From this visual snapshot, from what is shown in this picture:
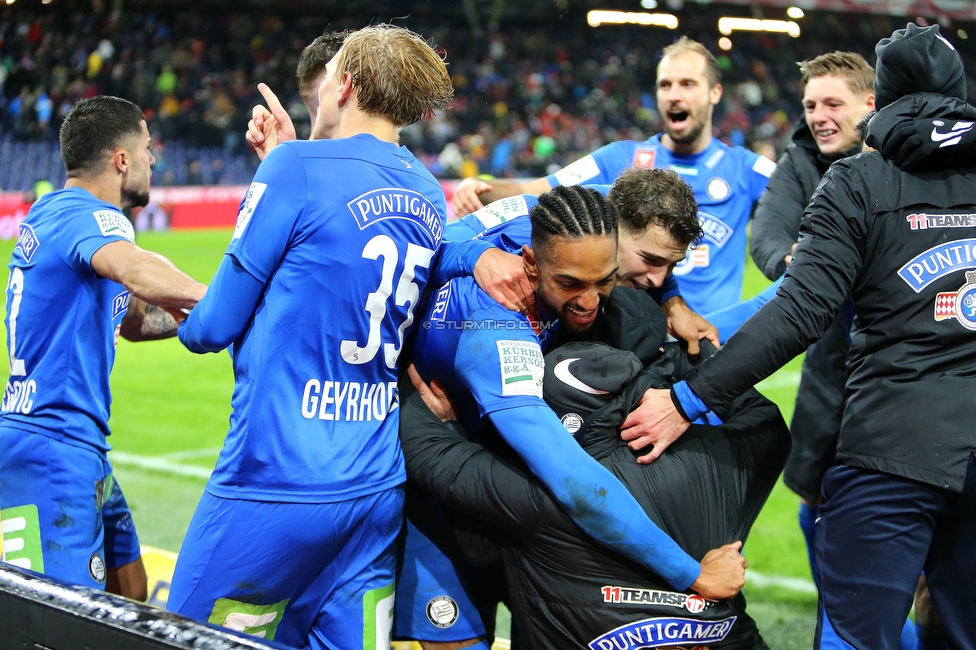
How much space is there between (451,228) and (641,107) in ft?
82.1

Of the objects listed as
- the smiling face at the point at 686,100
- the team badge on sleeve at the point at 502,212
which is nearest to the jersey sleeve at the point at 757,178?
the smiling face at the point at 686,100

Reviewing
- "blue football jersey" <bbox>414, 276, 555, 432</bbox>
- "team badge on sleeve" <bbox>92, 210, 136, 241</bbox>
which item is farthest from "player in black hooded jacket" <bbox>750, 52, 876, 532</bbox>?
"team badge on sleeve" <bbox>92, 210, 136, 241</bbox>

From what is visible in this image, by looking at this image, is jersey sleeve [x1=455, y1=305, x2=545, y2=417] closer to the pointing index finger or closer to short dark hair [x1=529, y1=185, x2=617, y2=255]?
short dark hair [x1=529, y1=185, x2=617, y2=255]

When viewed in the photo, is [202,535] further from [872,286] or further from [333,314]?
[872,286]

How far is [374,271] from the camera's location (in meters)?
2.30

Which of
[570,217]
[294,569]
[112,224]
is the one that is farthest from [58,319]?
[570,217]

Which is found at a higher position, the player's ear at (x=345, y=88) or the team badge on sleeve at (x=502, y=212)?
the player's ear at (x=345, y=88)

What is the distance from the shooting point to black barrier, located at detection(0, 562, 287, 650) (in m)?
1.76

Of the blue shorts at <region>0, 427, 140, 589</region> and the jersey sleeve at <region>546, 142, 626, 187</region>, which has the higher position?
the jersey sleeve at <region>546, 142, 626, 187</region>

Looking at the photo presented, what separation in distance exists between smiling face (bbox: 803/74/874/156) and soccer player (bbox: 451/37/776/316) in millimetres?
775

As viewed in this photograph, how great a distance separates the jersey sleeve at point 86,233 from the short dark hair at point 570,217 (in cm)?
136

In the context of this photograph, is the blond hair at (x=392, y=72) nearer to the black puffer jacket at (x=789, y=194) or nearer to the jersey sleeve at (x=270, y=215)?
the jersey sleeve at (x=270, y=215)

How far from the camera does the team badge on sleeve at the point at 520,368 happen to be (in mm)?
2283

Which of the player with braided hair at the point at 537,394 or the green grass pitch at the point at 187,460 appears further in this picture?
the green grass pitch at the point at 187,460
